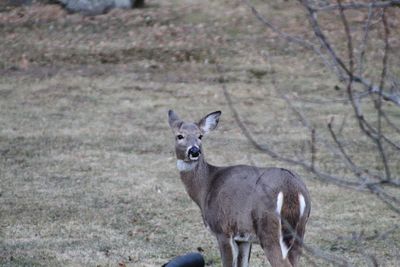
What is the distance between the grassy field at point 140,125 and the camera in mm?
8484

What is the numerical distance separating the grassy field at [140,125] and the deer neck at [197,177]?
91 centimetres

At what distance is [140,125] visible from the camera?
44.6 ft

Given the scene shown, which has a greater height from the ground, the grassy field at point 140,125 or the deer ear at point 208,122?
the deer ear at point 208,122

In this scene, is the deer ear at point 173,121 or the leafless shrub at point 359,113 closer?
the leafless shrub at point 359,113

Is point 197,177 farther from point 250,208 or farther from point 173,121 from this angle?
point 250,208

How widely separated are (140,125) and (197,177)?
21.3 feet

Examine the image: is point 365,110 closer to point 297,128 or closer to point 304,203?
point 297,128

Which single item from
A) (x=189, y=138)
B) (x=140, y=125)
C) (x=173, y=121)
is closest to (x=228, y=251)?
(x=189, y=138)

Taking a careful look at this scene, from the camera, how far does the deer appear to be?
6199mm

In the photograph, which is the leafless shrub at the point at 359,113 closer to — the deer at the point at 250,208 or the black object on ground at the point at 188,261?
the deer at the point at 250,208

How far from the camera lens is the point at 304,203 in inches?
247

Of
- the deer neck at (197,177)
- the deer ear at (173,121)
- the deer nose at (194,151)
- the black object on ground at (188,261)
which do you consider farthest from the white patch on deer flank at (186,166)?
the black object on ground at (188,261)

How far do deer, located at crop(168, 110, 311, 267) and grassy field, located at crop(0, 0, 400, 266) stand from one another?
0.83 feet

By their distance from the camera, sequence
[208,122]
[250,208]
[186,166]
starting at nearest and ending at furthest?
1. [250,208]
2. [186,166]
3. [208,122]
